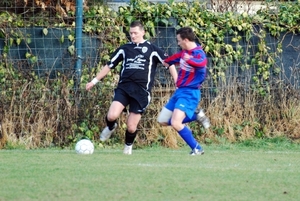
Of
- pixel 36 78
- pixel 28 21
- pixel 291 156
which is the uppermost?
pixel 28 21

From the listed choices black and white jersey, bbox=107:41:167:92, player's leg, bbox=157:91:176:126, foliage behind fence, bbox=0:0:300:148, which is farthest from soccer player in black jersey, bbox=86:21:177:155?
foliage behind fence, bbox=0:0:300:148

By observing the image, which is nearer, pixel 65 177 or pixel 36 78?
pixel 65 177

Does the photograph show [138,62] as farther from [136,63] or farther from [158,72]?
[158,72]

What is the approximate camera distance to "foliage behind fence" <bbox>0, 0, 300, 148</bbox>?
1308 cm

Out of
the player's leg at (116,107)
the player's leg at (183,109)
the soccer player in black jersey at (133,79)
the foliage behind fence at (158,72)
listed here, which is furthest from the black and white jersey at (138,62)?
the foliage behind fence at (158,72)

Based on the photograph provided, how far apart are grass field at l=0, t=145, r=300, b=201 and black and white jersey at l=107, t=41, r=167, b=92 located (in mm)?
1080

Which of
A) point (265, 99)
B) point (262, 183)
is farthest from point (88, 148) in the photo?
point (265, 99)

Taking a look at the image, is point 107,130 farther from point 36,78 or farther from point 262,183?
point 262,183

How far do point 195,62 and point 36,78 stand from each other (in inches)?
142

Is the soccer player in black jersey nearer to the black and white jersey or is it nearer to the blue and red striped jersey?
the black and white jersey

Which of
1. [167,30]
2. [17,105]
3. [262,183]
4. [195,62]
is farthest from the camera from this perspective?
[167,30]

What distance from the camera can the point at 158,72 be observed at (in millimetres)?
13812

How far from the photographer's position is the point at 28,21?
13.5 meters

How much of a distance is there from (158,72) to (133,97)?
8.18 feet
